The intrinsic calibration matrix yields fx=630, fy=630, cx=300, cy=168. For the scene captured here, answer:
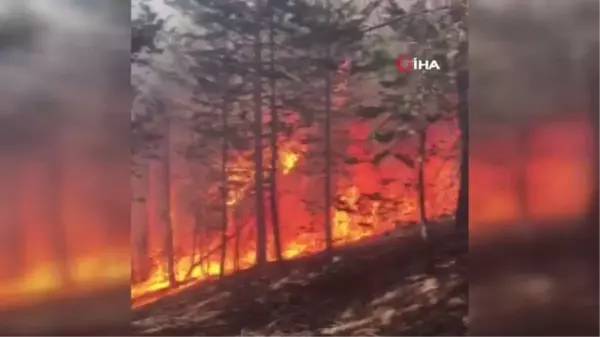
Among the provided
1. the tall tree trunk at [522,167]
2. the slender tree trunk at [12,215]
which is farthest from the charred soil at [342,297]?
the slender tree trunk at [12,215]

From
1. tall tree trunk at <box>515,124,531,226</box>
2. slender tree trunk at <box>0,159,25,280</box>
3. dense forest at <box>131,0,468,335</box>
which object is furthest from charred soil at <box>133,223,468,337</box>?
slender tree trunk at <box>0,159,25,280</box>

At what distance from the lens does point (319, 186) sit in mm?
1503

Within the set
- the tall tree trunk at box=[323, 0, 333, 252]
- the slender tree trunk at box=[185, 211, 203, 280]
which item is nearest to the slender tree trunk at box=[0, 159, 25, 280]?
the slender tree trunk at box=[185, 211, 203, 280]

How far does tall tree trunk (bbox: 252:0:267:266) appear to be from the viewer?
1.49 meters

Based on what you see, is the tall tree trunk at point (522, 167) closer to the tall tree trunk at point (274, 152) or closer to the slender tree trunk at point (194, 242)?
the tall tree trunk at point (274, 152)

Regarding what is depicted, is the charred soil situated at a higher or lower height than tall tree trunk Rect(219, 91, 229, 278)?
lower

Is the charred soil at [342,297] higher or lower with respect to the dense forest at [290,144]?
lower

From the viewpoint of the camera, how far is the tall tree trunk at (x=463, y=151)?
1516 mm

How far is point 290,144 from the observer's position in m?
1.51

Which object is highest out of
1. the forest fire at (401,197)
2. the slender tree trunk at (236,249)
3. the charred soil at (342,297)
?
the forest fire at (401,197)

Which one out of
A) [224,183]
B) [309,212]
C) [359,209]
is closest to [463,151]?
Result: [359,209]

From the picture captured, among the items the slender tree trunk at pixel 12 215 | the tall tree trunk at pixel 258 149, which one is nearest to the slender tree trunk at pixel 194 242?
the tall tree trunk at pixel 258 149

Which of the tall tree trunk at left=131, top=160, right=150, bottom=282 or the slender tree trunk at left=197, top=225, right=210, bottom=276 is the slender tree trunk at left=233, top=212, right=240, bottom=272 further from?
the tall tree trunk at left=131, top=160, right=150, bottom=282

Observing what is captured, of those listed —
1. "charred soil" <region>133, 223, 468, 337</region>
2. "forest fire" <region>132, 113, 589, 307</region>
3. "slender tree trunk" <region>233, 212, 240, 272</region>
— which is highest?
"forest fire" <region>132, 113, 589, 307</region>
